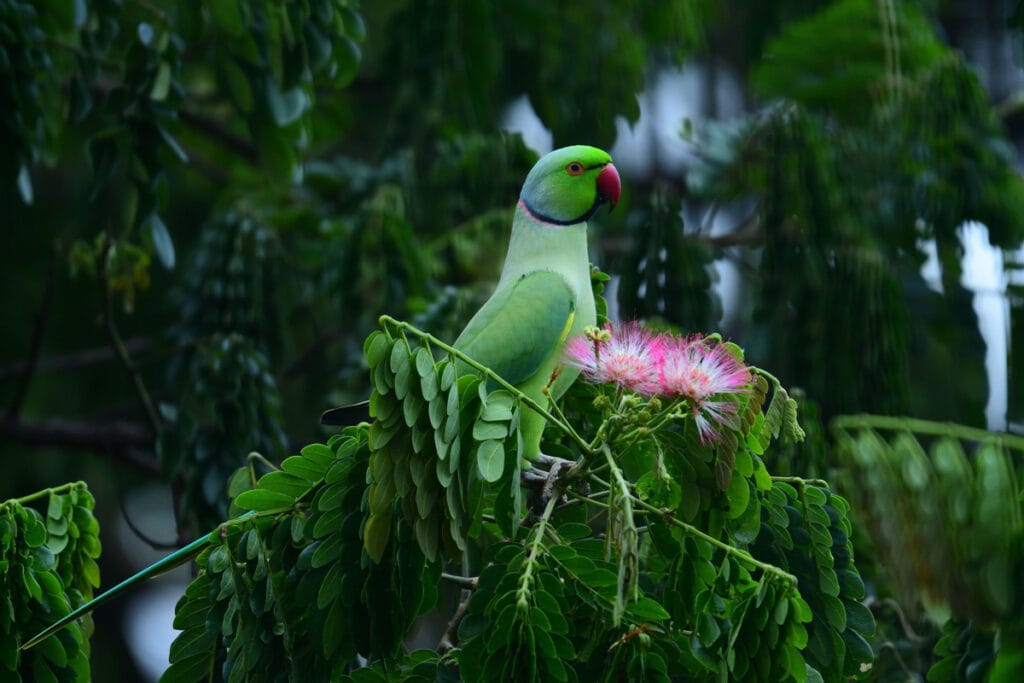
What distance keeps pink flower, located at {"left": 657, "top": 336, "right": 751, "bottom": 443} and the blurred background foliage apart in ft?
4.48

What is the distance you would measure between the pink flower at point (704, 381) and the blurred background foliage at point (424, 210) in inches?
53.8

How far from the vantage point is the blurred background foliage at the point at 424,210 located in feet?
12.4

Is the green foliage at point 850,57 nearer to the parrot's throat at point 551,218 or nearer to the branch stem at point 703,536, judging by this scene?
the parrot's throat at point 551,218

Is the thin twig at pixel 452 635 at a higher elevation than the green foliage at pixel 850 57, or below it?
below

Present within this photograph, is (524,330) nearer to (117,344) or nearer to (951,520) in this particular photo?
(951,520)

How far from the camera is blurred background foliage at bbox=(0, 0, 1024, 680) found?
3.79m

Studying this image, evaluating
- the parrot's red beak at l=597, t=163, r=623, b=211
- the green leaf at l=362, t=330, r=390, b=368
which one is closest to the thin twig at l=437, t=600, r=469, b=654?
the green leaf at l=362, t=330, r=390, b=368

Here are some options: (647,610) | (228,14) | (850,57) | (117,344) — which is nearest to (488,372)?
(647,610)

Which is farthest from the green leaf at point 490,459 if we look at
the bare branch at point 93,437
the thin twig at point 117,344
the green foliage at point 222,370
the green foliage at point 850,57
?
the green foliage at point 850,57

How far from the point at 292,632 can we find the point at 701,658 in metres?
0.72

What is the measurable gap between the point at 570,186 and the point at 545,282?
29 centimetres

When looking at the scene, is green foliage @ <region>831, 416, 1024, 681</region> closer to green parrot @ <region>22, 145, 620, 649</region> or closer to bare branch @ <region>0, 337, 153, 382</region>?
green parrot @ <region>22, 145, 620, 649</region>

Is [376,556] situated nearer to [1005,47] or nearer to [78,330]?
[78,330]

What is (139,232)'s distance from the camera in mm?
3764
